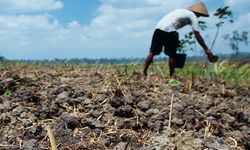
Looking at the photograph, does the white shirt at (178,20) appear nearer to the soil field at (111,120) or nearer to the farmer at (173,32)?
the farmer at (173,32)

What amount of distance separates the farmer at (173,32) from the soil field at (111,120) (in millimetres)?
2878

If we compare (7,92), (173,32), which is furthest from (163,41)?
(7,92)

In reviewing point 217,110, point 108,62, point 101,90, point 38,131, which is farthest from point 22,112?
point 108,62

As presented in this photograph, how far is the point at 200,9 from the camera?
671cm

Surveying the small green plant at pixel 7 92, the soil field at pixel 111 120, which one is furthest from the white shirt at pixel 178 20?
the small green plant at pixel 7 92

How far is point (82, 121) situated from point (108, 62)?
191 inches

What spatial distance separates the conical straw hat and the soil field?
3164 mm

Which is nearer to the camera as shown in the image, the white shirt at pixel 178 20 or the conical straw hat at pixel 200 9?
the white shirt at pixel 178 20

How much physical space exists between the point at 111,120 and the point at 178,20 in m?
3.88

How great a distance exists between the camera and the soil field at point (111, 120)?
8.31ft

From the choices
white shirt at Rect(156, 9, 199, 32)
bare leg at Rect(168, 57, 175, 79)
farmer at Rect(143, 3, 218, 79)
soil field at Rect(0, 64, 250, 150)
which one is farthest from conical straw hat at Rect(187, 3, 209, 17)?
soil field at Rect(0, 64, 250, 150)

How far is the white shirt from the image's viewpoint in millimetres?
6434

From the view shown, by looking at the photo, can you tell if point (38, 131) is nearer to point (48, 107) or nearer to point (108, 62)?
point (48, 107)

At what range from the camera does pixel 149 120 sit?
2.90 metres
